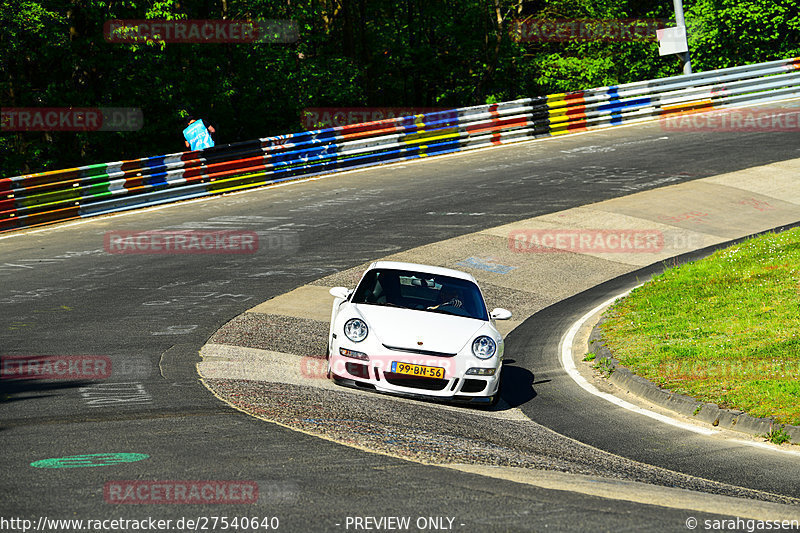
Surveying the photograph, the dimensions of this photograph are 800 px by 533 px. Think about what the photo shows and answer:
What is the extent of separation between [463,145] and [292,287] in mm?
13035

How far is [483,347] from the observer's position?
9852 mm

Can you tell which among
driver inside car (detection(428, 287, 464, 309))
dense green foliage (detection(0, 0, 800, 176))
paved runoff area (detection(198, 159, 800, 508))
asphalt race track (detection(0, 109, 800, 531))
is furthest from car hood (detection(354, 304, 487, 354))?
dense green foliage (detection(0, 0, 800, 176))

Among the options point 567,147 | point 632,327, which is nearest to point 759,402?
point 632,327

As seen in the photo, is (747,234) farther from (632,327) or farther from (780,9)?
(780,9)

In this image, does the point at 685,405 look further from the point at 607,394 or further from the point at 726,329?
the point at 726,329

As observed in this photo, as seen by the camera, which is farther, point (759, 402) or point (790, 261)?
point (790, 261)

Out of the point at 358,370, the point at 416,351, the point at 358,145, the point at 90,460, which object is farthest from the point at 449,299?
the point at 358,145

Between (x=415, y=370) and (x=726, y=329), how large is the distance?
17.2ft

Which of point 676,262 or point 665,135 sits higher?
point 665,135

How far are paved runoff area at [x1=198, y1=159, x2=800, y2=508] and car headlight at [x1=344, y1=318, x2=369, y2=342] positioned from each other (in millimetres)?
600

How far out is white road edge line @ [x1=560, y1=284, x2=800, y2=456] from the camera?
8758 millimetres

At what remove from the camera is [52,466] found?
6.25 meters

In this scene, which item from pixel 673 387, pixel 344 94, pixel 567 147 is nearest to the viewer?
pixel 673 387

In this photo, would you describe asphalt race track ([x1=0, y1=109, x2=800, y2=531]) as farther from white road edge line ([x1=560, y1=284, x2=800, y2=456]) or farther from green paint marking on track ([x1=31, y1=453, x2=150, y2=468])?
white road edge line ([x1=560, y1=284, x2=800, y2=456])
